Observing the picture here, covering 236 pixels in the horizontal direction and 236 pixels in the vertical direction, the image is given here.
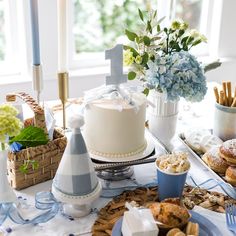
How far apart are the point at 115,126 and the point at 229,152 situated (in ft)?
0.99

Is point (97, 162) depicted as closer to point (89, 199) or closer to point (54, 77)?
point (89, 199)

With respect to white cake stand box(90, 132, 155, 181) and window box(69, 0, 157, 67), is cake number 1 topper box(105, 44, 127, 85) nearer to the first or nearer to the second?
white cake stand box(90, 132, 155, 181)

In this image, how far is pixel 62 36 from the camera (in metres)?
1.21

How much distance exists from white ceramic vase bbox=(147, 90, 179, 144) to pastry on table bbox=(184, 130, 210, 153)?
50mm

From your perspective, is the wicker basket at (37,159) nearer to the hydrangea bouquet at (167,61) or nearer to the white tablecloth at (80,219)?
the white tablecloth at (80,219)

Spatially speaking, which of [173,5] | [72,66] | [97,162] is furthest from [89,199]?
[173,5]

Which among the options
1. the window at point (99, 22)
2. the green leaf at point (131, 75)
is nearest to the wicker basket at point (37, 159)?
the green leaf at point (131, 75)

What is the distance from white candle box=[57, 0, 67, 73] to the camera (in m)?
1.18

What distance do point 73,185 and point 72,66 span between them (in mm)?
1611

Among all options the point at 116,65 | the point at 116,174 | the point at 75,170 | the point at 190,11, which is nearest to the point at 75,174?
the point at 75,170

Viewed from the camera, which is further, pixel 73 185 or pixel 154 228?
pixel 73 185

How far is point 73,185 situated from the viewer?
0.98 metres

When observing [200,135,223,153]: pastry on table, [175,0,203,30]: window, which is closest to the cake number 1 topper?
[200,135,223,153]: pastry on table

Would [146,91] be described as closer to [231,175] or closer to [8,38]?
[231,175]
